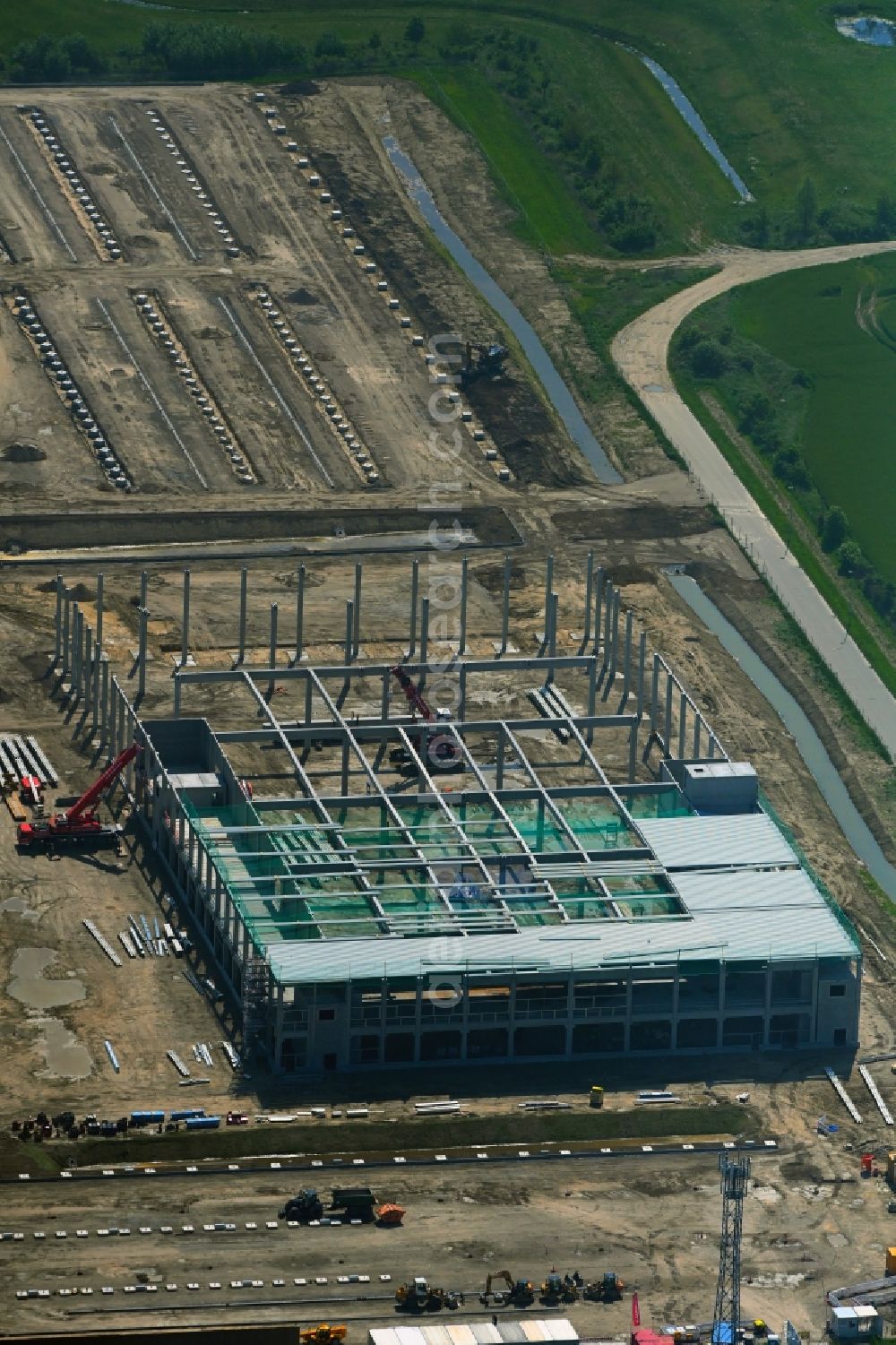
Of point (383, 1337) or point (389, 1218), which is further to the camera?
point (389, 1218)

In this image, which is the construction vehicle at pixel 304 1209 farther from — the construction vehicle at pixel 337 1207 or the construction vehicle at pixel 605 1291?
the construction vehicle at pixel 605 1291

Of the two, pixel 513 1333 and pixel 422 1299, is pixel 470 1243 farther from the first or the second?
pixel 513 1333

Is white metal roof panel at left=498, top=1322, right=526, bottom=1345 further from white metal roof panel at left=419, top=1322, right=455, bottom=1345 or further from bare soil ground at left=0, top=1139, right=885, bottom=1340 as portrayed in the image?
bare soil ground at left=0, top=1139, right=885, bottom=1340

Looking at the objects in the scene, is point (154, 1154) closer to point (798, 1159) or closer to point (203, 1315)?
point (203, 1315)

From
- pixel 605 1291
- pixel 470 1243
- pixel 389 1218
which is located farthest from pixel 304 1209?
pixel 605 1291

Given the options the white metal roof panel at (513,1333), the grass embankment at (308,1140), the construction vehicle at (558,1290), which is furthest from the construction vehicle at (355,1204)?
the white metal roof panel at (513,1333)

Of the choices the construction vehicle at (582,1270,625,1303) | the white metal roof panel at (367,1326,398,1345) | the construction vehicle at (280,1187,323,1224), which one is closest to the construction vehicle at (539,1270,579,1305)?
the construction vehicle at (582,1270,625,1303)
